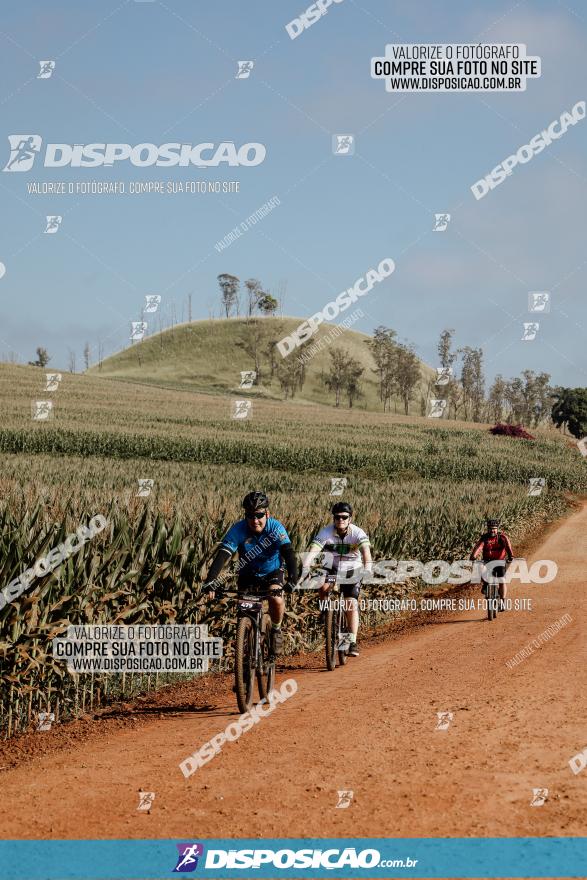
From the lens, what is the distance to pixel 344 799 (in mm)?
6727

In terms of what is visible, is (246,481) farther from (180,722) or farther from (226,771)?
(226,771)

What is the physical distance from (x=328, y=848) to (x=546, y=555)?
20143 mm

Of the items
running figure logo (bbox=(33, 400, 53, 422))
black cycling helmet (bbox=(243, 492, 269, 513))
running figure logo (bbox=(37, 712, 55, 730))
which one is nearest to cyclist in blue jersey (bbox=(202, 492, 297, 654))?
black cycling helmet (bbox=(243, 492, 269, 513))

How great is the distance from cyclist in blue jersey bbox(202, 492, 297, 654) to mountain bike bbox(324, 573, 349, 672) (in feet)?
7.21

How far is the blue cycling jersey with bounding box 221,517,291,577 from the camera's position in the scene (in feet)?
30.8

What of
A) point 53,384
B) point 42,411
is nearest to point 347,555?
point 42,411

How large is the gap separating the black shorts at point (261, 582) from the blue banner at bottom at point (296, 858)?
11.7 ft

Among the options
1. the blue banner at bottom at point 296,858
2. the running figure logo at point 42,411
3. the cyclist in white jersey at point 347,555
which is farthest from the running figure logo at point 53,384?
the blue banner at bottom at point 296,858

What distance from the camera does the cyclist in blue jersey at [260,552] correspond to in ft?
30.5

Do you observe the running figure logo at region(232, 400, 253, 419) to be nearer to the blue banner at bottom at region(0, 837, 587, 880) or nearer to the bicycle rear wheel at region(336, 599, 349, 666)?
the bicycle rear wheel at region(336, 599, 349, 666)

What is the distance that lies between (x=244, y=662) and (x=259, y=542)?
4.11 ft

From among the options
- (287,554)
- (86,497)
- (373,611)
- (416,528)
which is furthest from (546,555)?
(287,554)

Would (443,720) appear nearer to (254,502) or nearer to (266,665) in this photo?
(266,665)
